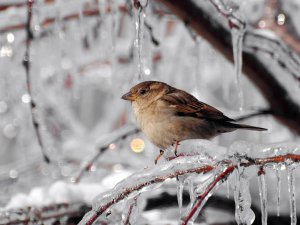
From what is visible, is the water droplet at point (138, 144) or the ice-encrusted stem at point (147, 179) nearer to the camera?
the ice-encrusted stem at point (147, 179)

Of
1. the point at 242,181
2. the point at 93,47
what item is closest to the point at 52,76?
the point at 93,47

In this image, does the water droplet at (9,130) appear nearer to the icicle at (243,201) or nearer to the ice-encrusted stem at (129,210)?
the ice-encrusted stem at (129,210)

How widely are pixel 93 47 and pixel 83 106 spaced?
2.66 meters

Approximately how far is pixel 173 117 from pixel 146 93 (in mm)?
216

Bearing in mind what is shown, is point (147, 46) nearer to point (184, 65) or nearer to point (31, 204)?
point (31, 204)

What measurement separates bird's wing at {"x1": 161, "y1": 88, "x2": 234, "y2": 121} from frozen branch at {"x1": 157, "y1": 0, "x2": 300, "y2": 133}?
0.27 metres

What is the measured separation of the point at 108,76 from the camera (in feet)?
18.8

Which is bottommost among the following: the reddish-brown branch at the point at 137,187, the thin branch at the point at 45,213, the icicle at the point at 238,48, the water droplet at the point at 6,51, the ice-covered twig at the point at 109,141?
the thin branch at the point at 45,213

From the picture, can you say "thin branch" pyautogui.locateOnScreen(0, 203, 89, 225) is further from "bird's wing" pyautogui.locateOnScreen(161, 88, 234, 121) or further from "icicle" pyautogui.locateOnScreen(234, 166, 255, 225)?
"icicle" pyautogui.locateOnScreen(234, 166, 255, 225)

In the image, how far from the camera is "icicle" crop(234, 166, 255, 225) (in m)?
1.49

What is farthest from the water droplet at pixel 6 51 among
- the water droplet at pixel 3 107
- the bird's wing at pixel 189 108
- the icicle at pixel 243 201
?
the icicle at pixel 243 201

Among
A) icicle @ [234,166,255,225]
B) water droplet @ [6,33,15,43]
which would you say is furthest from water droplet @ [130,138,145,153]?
icicle @ [234,166,255,225]

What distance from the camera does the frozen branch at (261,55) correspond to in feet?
8.80

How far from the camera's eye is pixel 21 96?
172 inches
